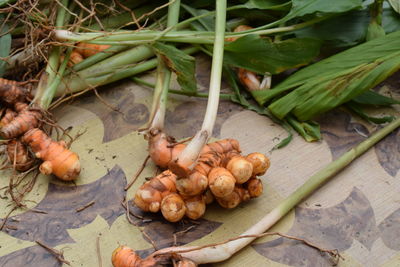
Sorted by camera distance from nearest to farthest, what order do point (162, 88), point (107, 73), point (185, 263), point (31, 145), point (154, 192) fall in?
point (185, 263), point (154, 192), point (31, 145), point (162, 88), point (107, 73)

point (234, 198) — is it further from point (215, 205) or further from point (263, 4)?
point (263, 4)

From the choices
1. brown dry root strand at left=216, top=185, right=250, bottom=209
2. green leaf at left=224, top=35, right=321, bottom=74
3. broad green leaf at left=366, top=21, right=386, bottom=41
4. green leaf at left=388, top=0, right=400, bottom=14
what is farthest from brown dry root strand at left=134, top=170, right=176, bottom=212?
green leaf at left=388, top=0, right=400, bottom=14

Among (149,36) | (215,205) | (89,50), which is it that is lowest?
(215,205)

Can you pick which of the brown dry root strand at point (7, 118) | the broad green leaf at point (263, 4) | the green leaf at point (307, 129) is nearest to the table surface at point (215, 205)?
the green leaf at point (307, 129)

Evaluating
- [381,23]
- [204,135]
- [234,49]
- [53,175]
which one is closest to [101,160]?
[53,175]

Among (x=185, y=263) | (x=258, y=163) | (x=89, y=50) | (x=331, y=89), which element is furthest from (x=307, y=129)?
(x=89, y=50)

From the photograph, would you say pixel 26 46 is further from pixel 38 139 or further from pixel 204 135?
pixel 204 135

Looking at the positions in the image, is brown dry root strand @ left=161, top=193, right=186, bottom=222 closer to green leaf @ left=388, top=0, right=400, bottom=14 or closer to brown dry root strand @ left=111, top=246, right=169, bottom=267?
brown dry root strand @ left=111, top=246, right=169, bottom=267
